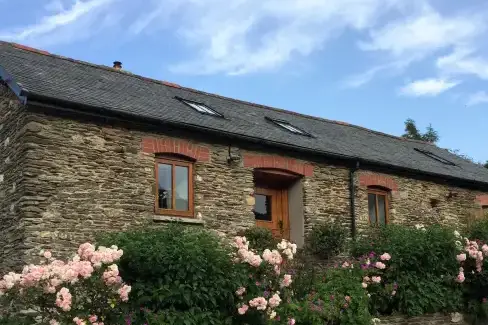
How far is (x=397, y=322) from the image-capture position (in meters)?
10.5

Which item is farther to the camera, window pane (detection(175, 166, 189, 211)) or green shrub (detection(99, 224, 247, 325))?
window pane (detection(175, 166, 189, 211))

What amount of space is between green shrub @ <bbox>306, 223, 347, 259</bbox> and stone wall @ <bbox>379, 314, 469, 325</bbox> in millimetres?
2565

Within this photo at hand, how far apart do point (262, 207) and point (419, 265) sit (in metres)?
3.92

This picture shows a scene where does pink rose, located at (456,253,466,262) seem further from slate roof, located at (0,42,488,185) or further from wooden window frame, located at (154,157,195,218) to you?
wooden window frame, located at (154,157,195,218)

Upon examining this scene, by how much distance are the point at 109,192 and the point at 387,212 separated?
7659 mm

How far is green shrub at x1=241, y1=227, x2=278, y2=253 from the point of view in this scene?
1152cm

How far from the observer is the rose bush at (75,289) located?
6.90 m

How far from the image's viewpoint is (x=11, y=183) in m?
10.3

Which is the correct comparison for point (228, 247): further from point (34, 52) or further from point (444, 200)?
point (444, 200)

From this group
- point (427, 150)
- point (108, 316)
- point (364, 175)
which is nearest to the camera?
point (108, 316)

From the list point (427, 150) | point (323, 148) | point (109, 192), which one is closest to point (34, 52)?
point (109, 192)

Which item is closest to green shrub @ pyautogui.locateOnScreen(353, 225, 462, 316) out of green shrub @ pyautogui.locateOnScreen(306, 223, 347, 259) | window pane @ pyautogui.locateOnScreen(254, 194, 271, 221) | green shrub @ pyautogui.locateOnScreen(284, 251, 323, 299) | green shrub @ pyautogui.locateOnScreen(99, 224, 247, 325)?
green shrub @ pyautogui.locateOnScreen(306, 223, 347, 259)

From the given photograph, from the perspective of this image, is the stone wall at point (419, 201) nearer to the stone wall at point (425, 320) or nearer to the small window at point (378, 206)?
the small window at point (378, 206)

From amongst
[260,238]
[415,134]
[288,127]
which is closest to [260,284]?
[260,238]
